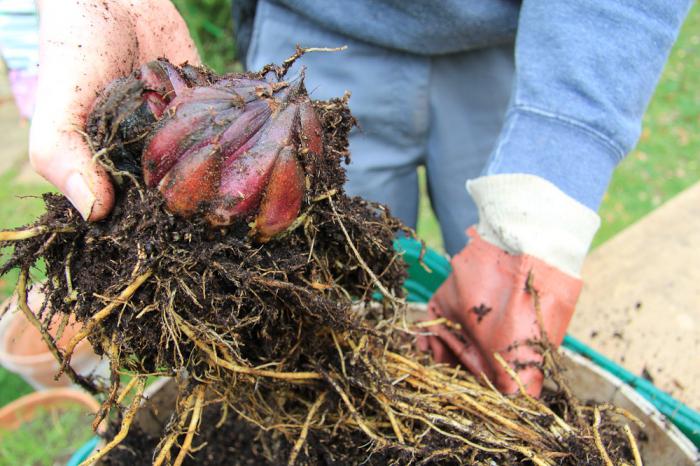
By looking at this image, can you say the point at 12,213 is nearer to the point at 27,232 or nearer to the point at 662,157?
the point at 27,232

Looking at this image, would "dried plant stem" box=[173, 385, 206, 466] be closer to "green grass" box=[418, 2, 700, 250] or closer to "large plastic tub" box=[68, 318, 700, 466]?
"large plastic tub" box=[68, 318, 700, 466]

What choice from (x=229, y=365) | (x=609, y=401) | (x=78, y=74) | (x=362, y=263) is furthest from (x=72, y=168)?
(x=609, y=401)

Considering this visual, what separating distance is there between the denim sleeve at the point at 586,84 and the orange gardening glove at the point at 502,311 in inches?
7.8

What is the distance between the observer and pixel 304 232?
86 centimetres

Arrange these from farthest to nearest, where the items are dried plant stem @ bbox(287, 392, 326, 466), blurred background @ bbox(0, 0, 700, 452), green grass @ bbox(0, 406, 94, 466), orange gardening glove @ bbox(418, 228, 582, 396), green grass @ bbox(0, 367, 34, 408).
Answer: blurred background @ bbox(0, 0, 700, 452)
green grass @ bbox(0, 367, 34, 408)
green grass @ bbox(0, 406, 94, 466)
orange gardening glove @ bbox(418, 228, 582, 396)
dried plant stem @ bbox(287, 392, 326, 466)

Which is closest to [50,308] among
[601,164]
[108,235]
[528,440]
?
[108,235]

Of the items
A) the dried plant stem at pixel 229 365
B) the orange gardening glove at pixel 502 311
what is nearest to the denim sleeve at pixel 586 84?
the orange gardening glove at pixel 502 311

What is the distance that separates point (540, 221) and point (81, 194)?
0.90 m

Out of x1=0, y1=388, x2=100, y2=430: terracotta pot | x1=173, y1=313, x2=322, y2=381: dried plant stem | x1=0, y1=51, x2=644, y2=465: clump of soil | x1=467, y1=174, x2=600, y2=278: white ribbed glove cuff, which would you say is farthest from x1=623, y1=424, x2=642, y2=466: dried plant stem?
x1=0, y1=388, x2=100, y2=430: terracotta pot

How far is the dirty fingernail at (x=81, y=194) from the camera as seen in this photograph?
2.47ft

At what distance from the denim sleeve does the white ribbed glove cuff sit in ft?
0.10

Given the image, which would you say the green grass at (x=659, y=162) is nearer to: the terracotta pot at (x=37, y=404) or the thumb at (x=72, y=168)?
the terracotta pot at (x=37, y=404)

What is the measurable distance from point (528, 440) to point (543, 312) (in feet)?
1.04

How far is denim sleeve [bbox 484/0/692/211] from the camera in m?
1.15
